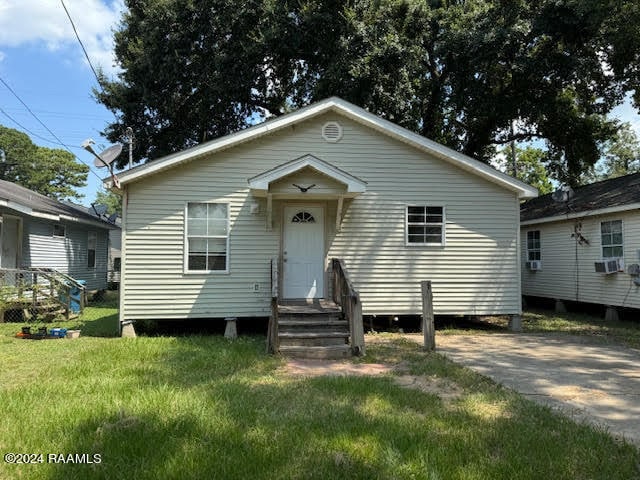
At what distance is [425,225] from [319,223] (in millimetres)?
2340

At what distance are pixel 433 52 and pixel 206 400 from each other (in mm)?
16329

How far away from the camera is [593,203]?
12625mm

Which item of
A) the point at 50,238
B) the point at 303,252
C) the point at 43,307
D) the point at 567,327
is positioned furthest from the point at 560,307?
the point at 50,238

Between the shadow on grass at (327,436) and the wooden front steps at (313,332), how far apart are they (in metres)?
1.64

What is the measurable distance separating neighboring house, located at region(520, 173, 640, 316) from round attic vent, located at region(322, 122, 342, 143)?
7408 mm

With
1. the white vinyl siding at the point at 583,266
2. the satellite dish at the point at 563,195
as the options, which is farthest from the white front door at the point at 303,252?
the satellite dish at the point at 563,195

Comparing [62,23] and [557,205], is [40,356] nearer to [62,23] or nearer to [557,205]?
[62,23]

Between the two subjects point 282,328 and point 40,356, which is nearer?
point 40,356

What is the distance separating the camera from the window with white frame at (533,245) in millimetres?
15101

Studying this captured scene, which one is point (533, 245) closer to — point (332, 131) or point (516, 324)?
point (516, 324)

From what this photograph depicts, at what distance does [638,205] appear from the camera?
35.0 feet

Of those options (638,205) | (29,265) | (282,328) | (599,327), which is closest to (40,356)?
(282,328)

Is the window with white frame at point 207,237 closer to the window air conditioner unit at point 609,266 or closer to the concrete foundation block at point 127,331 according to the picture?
the concrete foundation block at point 127,331

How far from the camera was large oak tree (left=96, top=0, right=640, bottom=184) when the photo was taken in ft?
51.6
